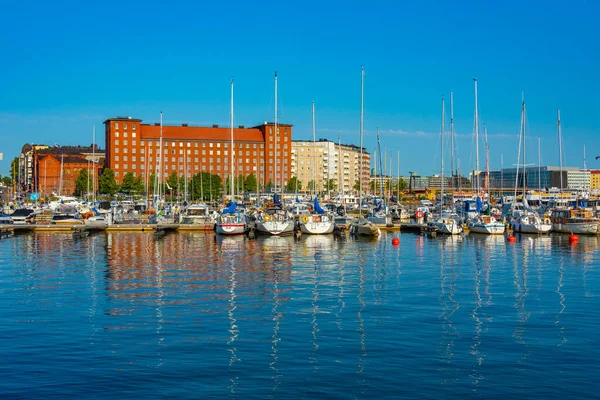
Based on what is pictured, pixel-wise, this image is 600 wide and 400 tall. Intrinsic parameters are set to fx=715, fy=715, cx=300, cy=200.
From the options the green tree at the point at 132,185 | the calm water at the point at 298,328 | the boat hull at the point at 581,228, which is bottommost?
the calm water at the point at 298,328

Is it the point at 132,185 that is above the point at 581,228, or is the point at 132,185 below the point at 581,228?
above

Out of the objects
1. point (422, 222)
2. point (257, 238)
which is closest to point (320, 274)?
point (257, 238)

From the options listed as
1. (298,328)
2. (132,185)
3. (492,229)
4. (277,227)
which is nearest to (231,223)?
(277,227)

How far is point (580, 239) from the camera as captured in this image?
6700 cm

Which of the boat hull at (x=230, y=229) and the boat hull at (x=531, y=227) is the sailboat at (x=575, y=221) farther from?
the boat hull at (x=230, y=229)

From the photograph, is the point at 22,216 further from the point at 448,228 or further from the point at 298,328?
the point at 298,328

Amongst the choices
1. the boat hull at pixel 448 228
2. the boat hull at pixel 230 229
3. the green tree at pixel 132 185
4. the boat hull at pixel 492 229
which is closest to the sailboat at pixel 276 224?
the boat hull at pixel 230 229

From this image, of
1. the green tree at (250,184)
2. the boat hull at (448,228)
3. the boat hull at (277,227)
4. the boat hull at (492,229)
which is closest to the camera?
the boat hull at (277,227)

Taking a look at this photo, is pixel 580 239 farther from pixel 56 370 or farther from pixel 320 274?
pixel 56 370

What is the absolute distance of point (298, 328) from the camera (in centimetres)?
2295

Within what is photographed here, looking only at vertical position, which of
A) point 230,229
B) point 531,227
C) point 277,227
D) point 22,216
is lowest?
point 531,227

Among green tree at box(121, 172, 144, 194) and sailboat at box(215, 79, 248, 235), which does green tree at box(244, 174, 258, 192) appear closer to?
green tree at box(121, 172, 144, 194)

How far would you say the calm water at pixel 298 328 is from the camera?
16953 millimetres

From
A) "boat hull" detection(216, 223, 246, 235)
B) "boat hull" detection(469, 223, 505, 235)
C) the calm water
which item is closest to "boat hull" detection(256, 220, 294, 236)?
"boat hull" detection(216, 223, 246, 235)
